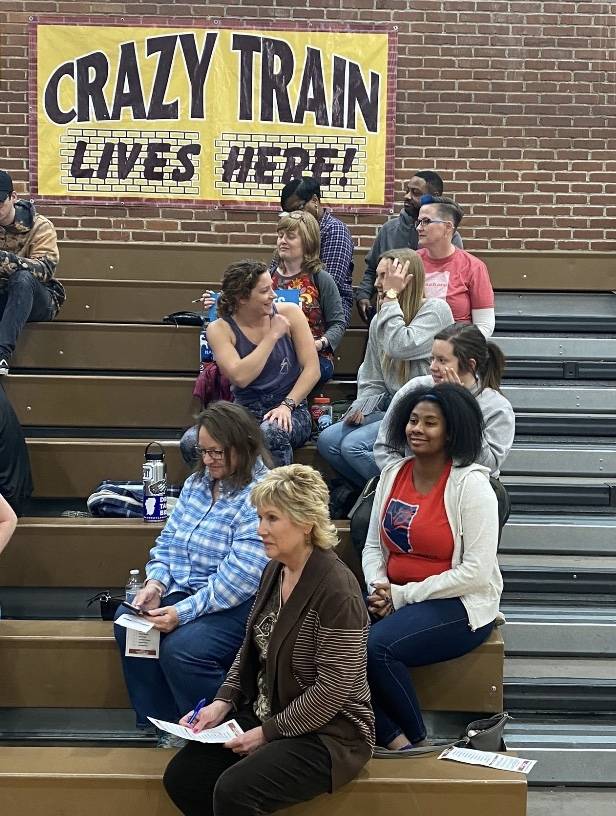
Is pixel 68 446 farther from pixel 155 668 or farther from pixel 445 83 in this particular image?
pixel 445 83

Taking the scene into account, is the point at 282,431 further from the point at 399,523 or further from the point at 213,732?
the point at 213,732

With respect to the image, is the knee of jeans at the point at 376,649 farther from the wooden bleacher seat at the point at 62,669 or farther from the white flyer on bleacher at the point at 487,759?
the wooden bleacher seat at the point at 62,669

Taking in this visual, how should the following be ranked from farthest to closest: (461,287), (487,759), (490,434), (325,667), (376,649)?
Result: (461,287)
(490,434)
(376,649)
(487,759)
(325,667)

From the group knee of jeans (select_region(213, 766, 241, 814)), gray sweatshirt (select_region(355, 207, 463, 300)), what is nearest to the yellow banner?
gray sweatshirt (select_region(355, 207, 463, 300))

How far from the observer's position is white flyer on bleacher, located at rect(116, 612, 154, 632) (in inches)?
Result: 138

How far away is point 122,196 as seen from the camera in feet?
25.1

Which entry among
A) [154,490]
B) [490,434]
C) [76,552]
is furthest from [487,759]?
[76,552]

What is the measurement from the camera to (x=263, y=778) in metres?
2.92

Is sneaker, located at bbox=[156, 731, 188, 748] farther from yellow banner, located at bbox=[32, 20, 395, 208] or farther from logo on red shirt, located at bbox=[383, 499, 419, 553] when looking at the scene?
yellow banner, located at bbox=[32, 20, 395, 208]

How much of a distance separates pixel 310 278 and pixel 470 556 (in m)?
2.20

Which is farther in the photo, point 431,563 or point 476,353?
point 476,353

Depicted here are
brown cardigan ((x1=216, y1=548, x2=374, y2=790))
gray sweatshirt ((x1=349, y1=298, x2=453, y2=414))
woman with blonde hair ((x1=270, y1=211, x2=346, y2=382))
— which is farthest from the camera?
woman with blonde hair ((x1=270, y1=211, x2=346, y2=382))

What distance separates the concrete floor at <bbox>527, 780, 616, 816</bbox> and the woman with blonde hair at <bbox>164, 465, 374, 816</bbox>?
0.92 m

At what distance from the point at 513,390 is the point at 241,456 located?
7.33 feet
